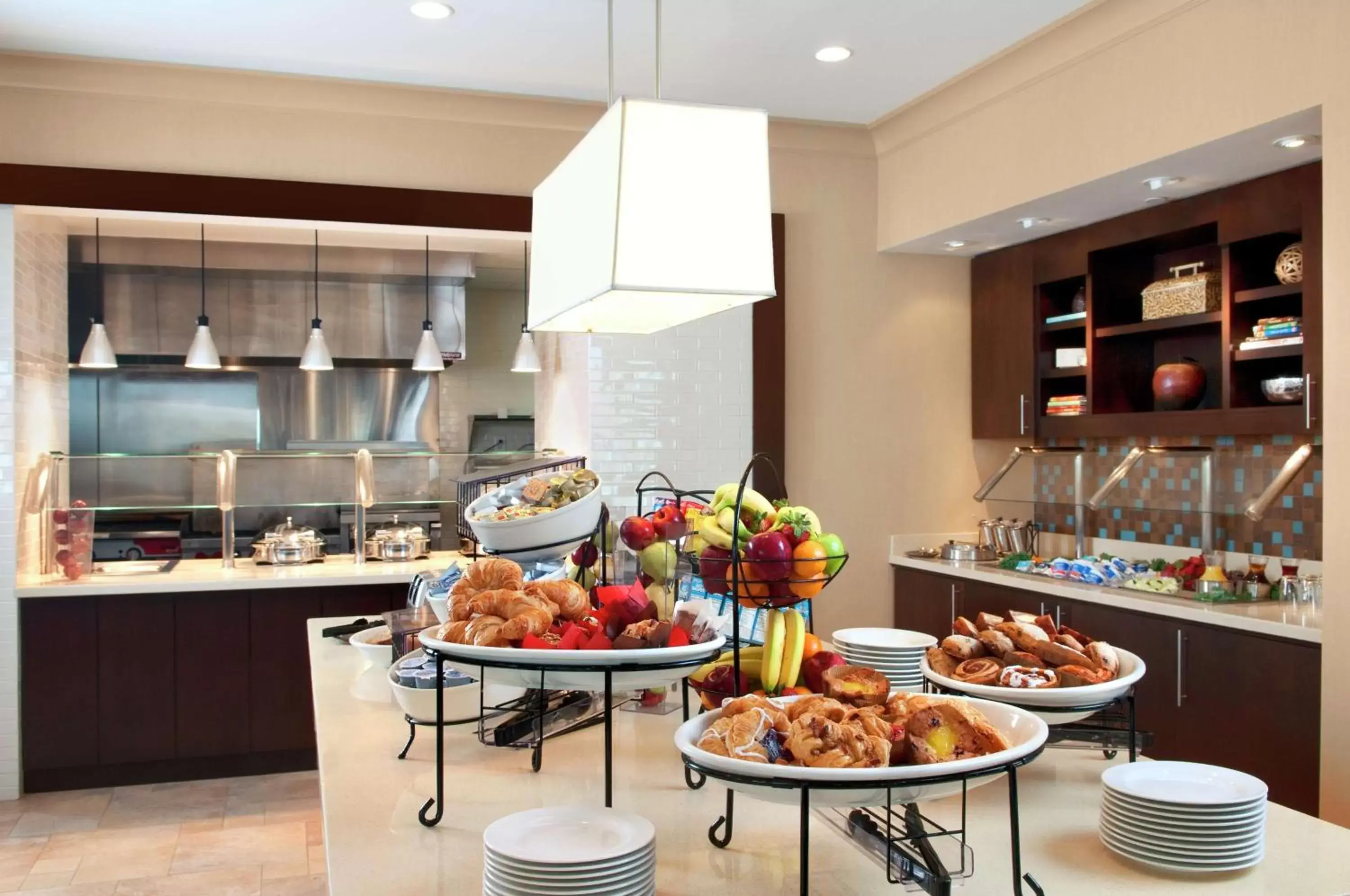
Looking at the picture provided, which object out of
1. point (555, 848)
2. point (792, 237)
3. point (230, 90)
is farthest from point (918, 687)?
point (230, 90)

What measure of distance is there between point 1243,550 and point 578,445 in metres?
2.86

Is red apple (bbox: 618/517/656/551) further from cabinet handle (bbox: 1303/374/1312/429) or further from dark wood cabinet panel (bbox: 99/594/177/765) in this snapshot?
dark wood cabinet panel (bbox: 99/594/177/765)

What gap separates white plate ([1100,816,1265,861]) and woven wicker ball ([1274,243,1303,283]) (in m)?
2.84

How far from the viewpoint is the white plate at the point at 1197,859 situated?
4.55 feet

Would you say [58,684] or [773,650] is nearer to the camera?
[773,650]

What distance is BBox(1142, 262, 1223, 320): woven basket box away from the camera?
4.16m

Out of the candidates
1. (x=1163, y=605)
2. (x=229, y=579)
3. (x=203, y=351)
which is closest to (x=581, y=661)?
(x=1163, y=605)

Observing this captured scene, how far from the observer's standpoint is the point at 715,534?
1.61 m

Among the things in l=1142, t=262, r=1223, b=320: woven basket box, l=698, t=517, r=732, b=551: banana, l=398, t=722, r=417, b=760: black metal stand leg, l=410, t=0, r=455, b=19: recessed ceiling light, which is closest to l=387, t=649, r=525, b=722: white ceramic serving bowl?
l=398, t=722, r=417, b=760: black metal stand leg

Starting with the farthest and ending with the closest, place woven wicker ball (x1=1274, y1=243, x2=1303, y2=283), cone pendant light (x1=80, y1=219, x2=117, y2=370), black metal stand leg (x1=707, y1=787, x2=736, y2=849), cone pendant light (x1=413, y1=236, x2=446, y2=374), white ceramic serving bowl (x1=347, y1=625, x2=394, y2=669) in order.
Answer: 1. cone pendant light (x1=413, y1=236, x2=446, y2=374)
2. cone pendant light (x1=80, y1=219, x2=117, y2=370)
3. woven wicker ball (x1=1274, y1=243, x2=1303, y2=283)
4. white ceramic serving bowl (x1=347, y1=625, x2=394, y2=669)
5. black metal stand leg (x1=707, y1=787, x2=736, y2=849)

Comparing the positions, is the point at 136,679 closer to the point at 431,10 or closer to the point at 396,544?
the point at 396,544

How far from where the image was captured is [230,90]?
14.7ft

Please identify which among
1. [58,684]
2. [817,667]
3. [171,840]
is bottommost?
[171,840]

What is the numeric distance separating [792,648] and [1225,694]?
260 cm
